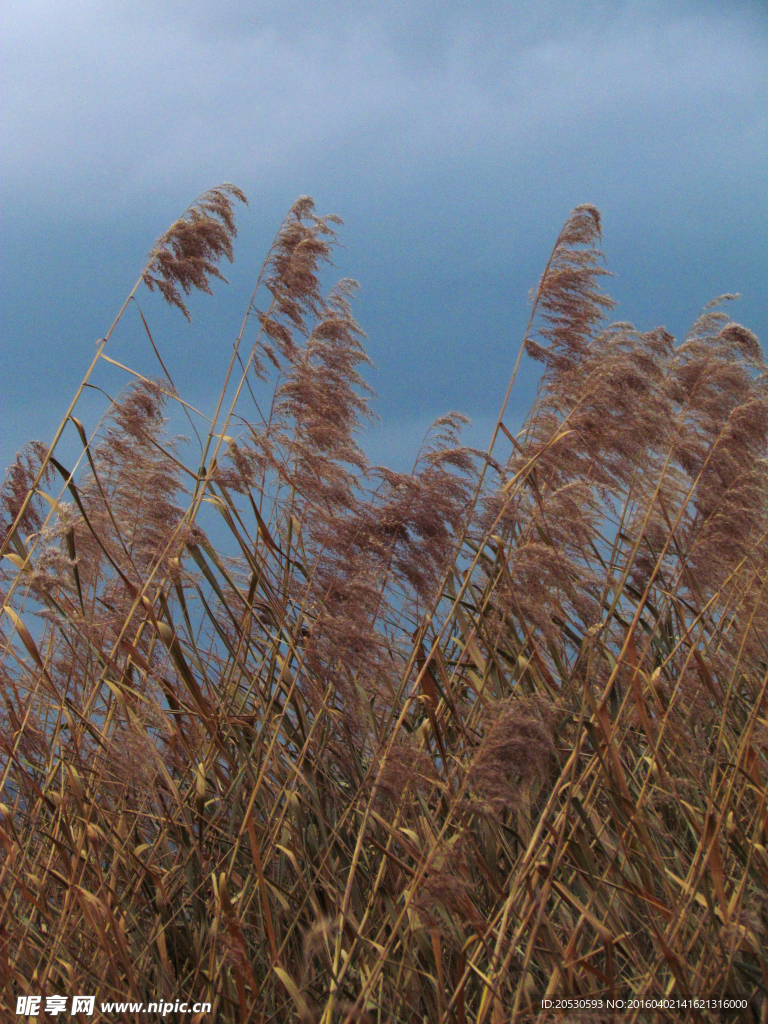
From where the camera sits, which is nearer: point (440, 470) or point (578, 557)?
point (440, 470)

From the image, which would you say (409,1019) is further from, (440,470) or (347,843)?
(440,470)

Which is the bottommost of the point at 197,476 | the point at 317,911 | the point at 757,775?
the point at 317,911

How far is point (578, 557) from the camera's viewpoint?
3.10 m

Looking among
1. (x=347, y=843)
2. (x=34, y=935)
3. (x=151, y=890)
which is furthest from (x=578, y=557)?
(x=34, y=935)

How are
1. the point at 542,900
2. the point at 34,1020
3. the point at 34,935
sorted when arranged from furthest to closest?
the point at 34,935 < the point at 34,1020 < the point at 542,900

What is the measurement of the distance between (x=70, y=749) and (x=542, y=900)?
1.66 meters

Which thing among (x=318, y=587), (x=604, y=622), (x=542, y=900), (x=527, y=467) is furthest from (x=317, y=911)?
(x=527, y=467)

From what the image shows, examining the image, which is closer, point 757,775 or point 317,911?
point 317,911

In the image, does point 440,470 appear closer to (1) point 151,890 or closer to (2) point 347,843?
(2) point 347,843

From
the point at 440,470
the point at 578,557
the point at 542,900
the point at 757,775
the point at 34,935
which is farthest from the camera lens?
the point at 578,557

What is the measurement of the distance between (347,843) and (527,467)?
1.37 metres

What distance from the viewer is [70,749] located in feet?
9.29

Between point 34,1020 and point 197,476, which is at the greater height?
point 197,476

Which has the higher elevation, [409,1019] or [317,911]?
[317,911]
